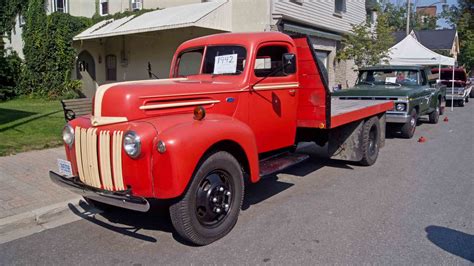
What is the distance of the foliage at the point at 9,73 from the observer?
19.4 metres

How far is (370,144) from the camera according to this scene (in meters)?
7.69

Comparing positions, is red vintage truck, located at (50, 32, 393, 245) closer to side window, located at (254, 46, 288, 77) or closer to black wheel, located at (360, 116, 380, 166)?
side window, located at (254, 46, 288, 77)

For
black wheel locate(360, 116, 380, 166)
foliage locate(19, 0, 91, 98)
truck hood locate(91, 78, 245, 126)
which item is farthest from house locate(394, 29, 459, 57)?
truck hood locate(91, 78, 245, 126)

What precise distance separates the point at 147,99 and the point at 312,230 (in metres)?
2.26

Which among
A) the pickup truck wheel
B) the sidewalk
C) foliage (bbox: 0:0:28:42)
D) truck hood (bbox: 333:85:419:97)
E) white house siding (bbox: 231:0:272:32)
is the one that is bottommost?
the sidewalk

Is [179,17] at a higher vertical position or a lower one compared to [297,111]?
higher

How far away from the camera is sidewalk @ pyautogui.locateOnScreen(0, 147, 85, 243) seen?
4.69 meters

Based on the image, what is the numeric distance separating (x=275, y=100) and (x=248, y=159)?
118cm

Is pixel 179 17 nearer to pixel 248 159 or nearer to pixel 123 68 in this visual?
pixel 123 68

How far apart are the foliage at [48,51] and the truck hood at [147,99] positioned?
1667 centimetres

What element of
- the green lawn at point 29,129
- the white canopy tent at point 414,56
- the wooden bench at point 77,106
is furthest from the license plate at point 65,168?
the white canopy tent at point 414,56

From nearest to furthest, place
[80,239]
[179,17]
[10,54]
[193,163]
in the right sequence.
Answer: [193,163] → [80,239] → [179,17] → [10,54]

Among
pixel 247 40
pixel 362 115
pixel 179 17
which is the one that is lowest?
pixel 362 115

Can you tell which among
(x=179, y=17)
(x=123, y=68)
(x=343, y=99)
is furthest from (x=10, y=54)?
(x=343, y=99)
